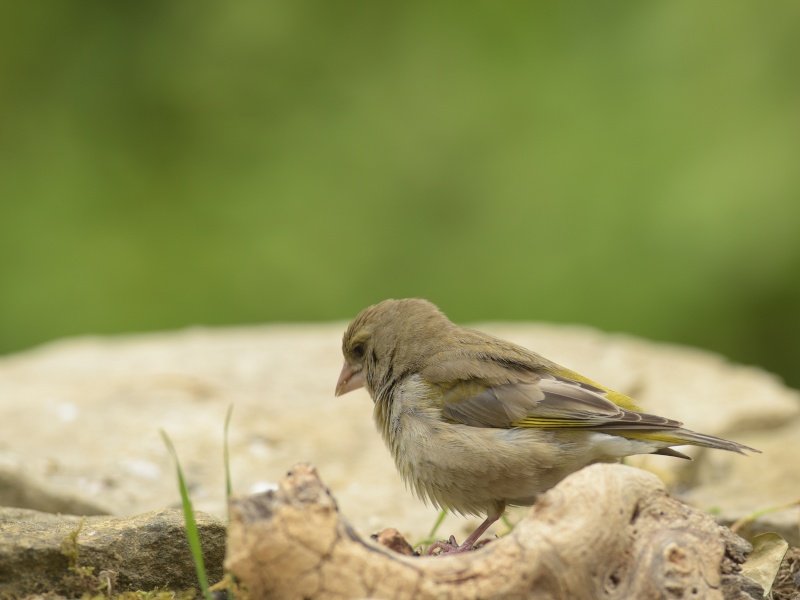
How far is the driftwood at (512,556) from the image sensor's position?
2.54m

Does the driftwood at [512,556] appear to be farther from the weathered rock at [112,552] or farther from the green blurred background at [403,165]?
the green blurred background at [403,165]

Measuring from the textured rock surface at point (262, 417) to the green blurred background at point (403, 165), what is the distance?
604 mm

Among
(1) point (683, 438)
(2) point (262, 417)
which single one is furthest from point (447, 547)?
(2) point (262, 417)

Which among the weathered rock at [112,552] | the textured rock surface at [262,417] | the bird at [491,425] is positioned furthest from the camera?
the textured rock surface at [262,417]

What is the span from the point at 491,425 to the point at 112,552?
148 cm

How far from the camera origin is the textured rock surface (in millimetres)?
5176

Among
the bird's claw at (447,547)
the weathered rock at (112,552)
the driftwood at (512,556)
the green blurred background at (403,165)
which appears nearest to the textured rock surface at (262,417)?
the green blurred background at (403,165)

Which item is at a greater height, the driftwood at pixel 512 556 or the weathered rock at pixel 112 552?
the driftwood at pixel 512 556

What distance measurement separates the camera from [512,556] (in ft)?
8.56

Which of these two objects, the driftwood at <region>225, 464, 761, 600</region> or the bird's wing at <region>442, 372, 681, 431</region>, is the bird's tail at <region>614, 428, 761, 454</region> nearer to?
the bird's wing at <region>442, 372, 681, 431</region>

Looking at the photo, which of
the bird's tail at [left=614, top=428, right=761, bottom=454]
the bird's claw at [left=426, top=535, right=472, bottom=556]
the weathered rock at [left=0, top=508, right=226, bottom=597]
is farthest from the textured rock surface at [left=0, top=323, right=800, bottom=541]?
the weathered rock at [left=0, top=508, right=226, bottom=597]

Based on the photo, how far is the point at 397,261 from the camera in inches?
362

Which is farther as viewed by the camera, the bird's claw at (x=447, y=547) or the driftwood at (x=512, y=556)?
the bird's claw at (x=447, y=547)

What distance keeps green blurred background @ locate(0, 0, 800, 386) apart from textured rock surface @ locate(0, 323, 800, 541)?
604mm
